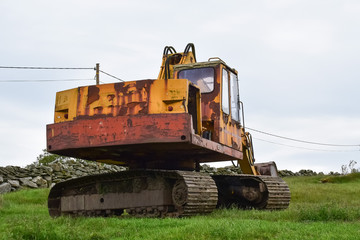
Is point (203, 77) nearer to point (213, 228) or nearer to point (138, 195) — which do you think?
point (138, 195)

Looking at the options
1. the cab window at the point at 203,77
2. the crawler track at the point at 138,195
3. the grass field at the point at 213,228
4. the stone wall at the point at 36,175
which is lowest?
the grass field at the point at 213,228

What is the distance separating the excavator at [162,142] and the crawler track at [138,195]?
0.02 meters

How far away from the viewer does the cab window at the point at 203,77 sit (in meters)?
11.3

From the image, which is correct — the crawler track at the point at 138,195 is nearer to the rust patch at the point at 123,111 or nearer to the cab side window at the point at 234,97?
the rust patch at the point at 123,111

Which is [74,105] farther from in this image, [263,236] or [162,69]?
[263,236]

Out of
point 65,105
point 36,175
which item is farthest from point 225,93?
point 36,175

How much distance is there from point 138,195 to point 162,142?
6.55ft

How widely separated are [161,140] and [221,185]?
4067 mm

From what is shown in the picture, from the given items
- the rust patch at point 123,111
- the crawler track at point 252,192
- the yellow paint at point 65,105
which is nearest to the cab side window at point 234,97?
the crawler track at point 252,192

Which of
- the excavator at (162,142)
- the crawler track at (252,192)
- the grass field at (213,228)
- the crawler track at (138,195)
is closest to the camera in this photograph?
the grass field at (213,228)

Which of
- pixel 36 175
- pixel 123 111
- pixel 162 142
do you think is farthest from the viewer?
pixel 36 175

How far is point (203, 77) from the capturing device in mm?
11430

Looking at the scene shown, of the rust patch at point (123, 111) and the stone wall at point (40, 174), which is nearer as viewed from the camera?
the rust patch at point (123, 111)

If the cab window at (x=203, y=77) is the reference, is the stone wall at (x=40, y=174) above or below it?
below
